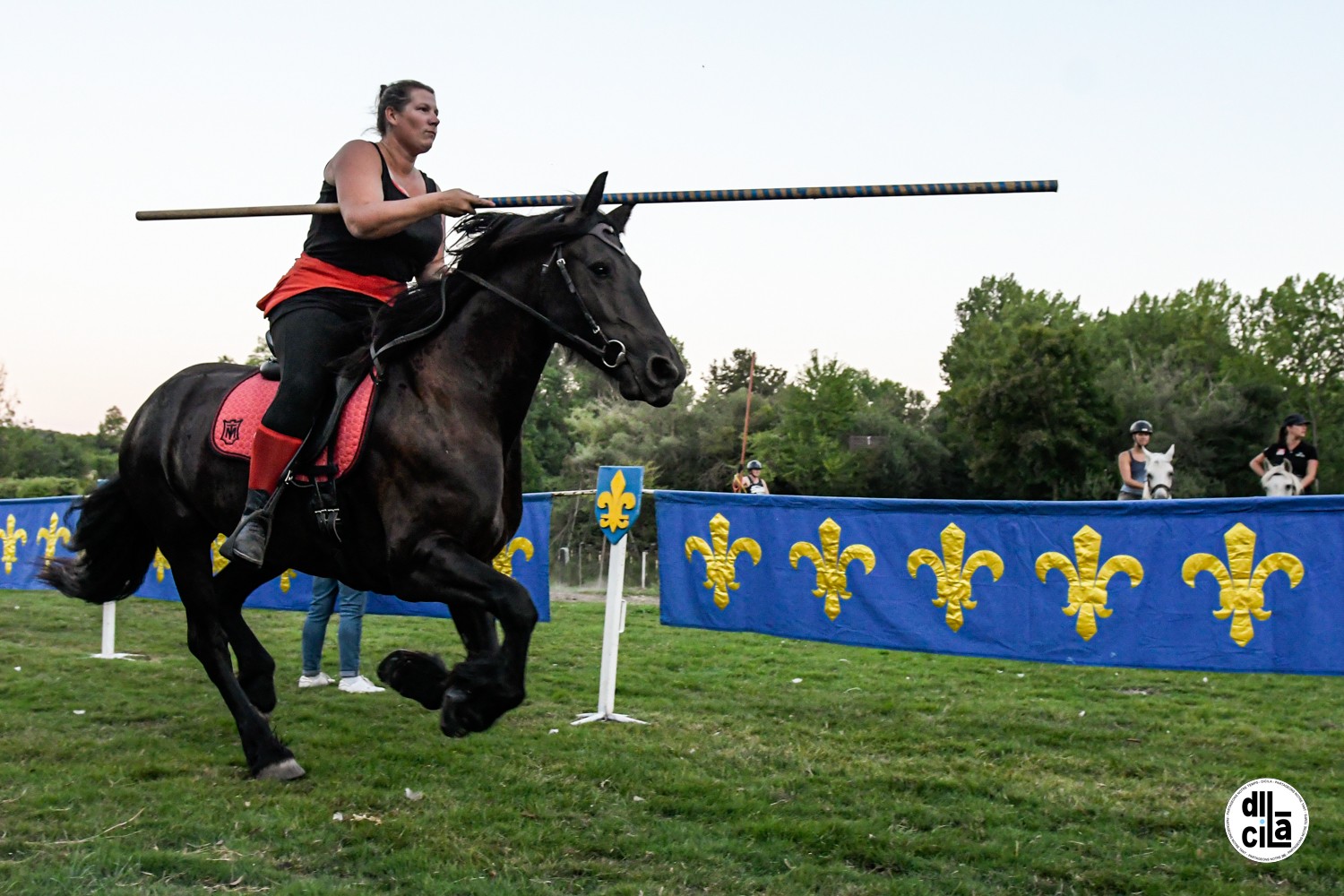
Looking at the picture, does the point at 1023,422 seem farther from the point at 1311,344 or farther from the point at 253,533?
the point at 253,533

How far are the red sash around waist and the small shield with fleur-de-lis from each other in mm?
2387

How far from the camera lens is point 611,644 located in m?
8.12

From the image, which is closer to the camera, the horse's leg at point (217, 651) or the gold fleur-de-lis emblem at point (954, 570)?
the horse's leg at point (217, 651)

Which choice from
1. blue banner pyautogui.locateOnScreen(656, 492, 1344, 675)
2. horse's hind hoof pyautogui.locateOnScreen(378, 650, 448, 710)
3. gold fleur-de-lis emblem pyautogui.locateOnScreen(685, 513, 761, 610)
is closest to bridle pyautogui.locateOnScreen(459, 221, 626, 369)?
horse's hind hoof pyautogui.locateOnScreen(378, 650, 448, 710)

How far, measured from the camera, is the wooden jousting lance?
539 centimetres

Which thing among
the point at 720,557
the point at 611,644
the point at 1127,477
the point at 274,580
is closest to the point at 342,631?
the point at 611,644

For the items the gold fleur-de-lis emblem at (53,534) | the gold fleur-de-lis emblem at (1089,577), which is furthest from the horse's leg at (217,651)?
the gold fleur-de-lis emblem at (53,534)

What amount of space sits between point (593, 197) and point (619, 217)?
0.26 m

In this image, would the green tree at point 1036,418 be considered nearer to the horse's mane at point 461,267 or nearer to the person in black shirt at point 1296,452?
the person in black shirt at point 1296,452

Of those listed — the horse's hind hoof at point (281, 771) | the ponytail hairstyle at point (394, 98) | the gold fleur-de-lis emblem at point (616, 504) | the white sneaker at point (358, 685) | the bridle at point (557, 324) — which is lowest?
the horse's hind hoof at point (281, 771)

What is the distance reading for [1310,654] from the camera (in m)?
6.55

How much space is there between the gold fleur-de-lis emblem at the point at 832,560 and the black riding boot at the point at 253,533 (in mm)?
4003

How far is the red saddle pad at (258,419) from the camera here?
5.61 metres

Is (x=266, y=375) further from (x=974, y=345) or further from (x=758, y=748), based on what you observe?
(x=974, y=345)
